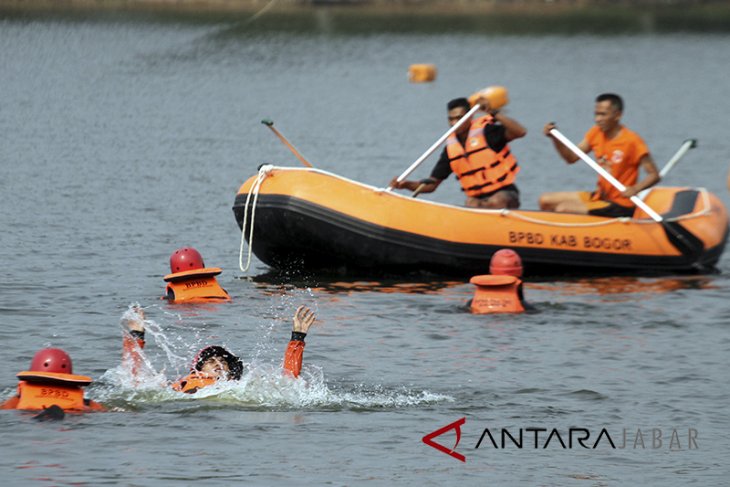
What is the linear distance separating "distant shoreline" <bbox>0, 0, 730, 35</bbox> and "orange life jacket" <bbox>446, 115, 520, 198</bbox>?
32.5 m

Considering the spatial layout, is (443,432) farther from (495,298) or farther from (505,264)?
(505,264)

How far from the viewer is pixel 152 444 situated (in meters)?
10.3

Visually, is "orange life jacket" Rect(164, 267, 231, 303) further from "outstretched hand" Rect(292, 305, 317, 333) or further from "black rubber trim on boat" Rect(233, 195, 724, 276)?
"outstretched hand" Rect(292, 305, 317, 333)

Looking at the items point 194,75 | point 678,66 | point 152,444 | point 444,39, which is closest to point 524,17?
point 444,39

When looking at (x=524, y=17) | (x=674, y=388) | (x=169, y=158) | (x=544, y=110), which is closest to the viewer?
(x=674, y=388)

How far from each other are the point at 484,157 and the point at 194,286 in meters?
3.57

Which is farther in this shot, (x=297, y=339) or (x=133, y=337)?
(x=133, y=337)

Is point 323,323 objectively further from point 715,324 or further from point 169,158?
point 169,158

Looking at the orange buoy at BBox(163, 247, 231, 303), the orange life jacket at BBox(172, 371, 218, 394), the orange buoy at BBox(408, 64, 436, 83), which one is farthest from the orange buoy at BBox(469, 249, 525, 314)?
the orange buoy at BBox(408, 64, 436, 83)

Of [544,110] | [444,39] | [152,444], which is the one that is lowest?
[152,444]

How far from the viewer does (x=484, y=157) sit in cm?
1647

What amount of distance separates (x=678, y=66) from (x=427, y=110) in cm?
1564

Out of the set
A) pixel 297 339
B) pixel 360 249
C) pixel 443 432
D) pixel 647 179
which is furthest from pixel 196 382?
pixel 647 179

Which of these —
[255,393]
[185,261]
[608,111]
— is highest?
[608,111]
